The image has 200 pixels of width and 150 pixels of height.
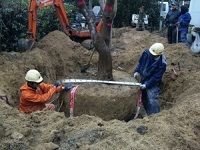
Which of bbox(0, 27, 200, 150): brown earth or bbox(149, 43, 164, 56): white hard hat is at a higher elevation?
bbox(149, 43, 164, 56): white hard hat

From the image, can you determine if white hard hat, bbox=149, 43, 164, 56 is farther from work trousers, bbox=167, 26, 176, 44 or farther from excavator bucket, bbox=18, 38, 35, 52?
work trousers, bbox=167, 26, 176, 44

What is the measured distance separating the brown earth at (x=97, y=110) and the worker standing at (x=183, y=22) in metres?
1.79

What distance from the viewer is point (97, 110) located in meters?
6.62

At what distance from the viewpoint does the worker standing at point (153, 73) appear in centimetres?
720

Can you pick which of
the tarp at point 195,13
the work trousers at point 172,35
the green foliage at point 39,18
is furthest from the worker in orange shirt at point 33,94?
the work trousers at point 172,35

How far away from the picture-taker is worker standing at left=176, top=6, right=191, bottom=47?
12.1m

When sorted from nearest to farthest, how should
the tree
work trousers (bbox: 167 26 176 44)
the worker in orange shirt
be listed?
the worker in orange shirt
the tree
work trousers (bbox: 167 26 176 44)

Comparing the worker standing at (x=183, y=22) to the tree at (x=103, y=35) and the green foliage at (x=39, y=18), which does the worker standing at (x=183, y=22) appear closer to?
the green foliage at (x=39, y=18)

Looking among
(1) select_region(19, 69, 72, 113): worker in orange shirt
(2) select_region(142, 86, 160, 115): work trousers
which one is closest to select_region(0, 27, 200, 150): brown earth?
(2) select_region(142, 86, 160, 115): work trousers

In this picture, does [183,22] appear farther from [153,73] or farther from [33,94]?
[33,94]

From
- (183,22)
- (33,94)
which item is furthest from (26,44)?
(183,22)

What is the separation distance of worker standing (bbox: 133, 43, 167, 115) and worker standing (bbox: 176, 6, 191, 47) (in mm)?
5286

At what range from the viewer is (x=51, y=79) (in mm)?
9211

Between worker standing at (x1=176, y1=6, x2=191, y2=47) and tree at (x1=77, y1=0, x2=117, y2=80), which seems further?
worker standing at (x1=176, y1=6, x2=191, y2=47)
